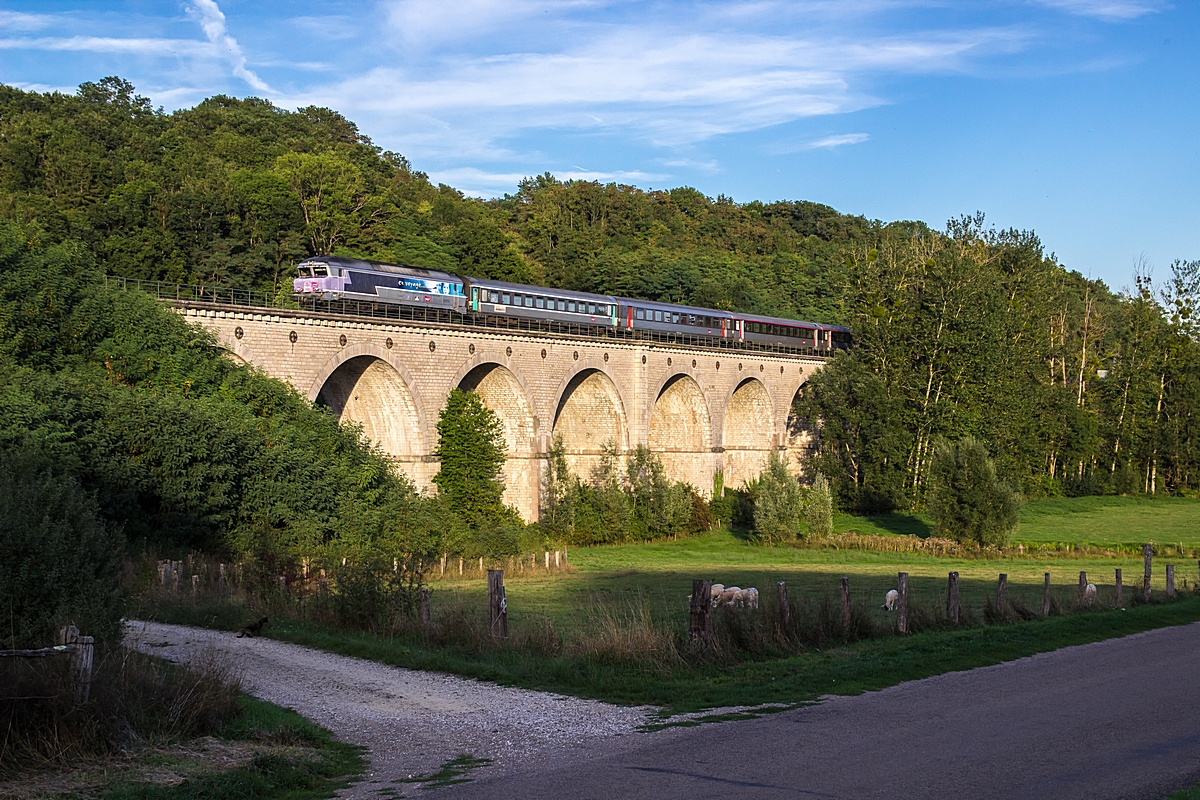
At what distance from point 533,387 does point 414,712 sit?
3330 cm

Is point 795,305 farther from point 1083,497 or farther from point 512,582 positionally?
point 512,582

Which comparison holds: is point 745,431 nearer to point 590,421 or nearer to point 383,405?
point 590,421

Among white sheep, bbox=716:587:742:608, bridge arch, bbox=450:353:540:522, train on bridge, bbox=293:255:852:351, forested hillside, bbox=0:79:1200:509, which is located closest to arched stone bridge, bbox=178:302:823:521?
bridge arch, bbox=450:353:540:522

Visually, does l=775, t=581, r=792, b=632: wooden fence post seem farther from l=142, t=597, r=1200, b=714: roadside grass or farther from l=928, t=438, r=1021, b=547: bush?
l=928, t=438, r=1021, b=547: bush

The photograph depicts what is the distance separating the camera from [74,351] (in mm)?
27828

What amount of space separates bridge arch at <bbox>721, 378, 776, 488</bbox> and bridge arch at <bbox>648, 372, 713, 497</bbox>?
5422 mm

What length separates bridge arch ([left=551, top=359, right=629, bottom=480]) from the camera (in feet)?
160

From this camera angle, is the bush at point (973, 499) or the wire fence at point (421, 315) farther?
the bush at point (973, 499)

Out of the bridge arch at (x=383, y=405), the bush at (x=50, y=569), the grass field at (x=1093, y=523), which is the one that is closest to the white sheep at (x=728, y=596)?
the bush at (x=50, y=569)

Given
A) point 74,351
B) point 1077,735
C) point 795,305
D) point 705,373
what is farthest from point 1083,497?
point 1077,735

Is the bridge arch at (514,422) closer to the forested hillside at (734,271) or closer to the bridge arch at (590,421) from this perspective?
the bridge arch at (590,421)

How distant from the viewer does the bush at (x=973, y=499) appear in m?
37.6

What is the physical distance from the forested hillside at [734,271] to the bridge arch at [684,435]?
558 centimetres

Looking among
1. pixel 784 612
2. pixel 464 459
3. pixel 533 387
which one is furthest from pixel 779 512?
pixel 784 612
